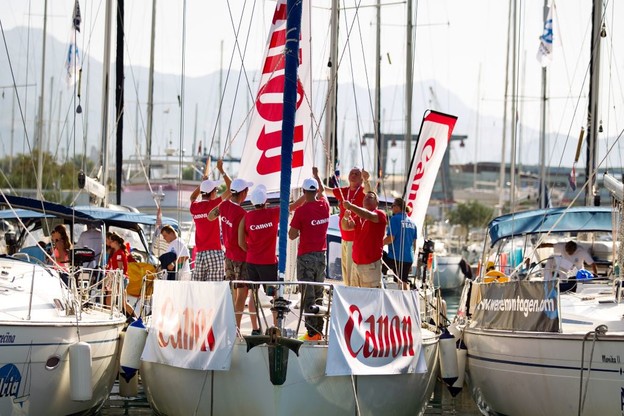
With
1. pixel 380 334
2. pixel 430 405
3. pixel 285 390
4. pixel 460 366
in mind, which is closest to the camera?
pixel 285 390

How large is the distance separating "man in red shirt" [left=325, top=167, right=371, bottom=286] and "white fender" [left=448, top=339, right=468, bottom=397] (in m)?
2.08

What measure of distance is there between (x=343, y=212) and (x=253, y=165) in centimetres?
146

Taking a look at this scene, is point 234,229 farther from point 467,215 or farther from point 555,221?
point 467,215

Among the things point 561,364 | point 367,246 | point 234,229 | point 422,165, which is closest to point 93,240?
point 422,165

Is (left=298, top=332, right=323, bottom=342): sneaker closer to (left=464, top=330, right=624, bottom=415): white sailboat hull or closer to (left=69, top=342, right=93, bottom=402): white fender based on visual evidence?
(left=69, top=342, right=93, bottom=402): white fender

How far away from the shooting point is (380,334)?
12.2 metres

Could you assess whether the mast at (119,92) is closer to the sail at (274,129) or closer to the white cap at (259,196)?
the sail at (274,129)

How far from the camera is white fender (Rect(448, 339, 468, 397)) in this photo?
14.9 metres

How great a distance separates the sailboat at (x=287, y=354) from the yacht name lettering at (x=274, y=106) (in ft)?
7.33

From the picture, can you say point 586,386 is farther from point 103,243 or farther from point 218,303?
point 103,243

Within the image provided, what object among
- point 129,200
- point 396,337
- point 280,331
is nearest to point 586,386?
point 396,337

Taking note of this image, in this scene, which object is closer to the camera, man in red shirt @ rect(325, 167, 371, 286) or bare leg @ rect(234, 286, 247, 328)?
bare leg @ rect(234, 286, 247, 328)

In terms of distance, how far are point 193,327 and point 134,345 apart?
1769mm

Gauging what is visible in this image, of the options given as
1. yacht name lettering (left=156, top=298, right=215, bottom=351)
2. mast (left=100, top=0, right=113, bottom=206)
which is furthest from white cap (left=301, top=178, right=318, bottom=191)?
mast (left=100, top=0, right=113, bottom=206)
